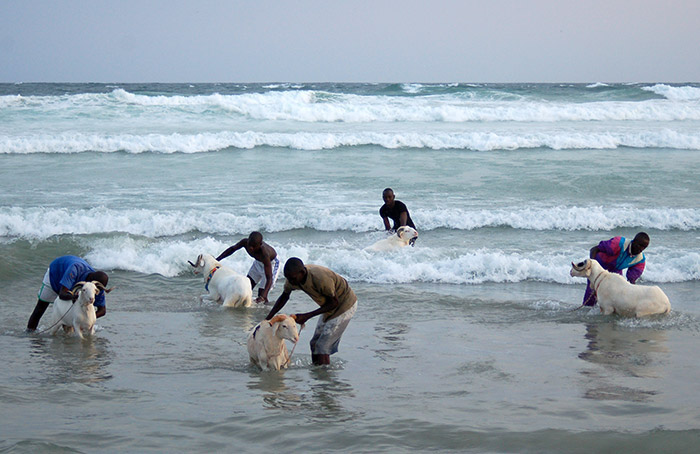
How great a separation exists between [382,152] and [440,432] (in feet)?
64.7

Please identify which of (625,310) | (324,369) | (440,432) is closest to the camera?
(440,432)

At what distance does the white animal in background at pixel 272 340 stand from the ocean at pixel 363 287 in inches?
6.3

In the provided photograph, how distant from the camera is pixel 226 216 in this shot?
1492 centimetres

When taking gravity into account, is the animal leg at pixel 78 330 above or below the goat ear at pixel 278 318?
below

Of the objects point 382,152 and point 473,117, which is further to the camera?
point 473,117

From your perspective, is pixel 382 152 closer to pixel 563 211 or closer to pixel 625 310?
pixel 563 211

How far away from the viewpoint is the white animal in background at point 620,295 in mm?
8914

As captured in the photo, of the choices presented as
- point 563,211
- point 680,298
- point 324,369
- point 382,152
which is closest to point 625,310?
point 680,298

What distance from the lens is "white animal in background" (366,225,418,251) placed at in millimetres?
11602

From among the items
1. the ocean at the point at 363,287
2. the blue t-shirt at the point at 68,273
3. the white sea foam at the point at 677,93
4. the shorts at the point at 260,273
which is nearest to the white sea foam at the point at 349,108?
the ocean at the point at 363,287

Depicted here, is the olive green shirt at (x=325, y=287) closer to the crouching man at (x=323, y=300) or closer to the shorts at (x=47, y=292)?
the crouching man at (x=323, y=300)

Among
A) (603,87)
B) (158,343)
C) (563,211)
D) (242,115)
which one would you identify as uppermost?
(603,87)

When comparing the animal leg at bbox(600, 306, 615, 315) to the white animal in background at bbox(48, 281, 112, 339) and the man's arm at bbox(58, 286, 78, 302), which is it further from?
the man's arm at bbox(58, 286, 78, 302)

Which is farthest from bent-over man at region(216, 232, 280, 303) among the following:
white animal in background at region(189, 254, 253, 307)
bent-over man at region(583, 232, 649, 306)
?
bent-over man at region(583, 232, 649, 306)
